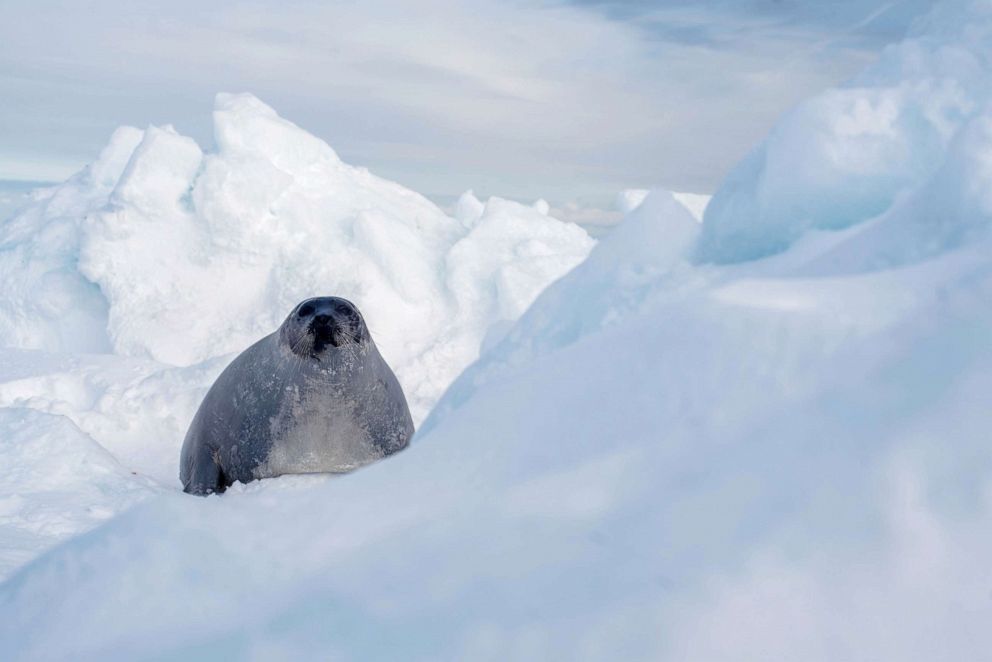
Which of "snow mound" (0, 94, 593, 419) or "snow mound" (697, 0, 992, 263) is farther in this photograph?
"snow mound" (0, 94, 593, 419)

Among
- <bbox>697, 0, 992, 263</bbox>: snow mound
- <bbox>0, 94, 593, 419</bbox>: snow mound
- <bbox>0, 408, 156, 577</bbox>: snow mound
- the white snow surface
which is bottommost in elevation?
<bbox>0, 94, 593, 419</bbox>: snow mound

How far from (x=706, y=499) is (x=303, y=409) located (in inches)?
177

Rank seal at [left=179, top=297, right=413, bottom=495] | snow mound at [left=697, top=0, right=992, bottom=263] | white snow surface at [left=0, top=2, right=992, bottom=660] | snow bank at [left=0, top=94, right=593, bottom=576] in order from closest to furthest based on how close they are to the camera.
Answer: white snow surface at [left=0, top=2, right=992, bottom=660] → snow mound at [left=697, top=0, right=992, bottom=263] → seal at [left=179, top=297, right=413, bottom=495] → snow bank at [left=0, top=94, right=593, bottom=576]

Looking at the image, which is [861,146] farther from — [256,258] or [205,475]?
[256,258]

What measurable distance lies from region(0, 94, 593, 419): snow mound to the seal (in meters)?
4.92

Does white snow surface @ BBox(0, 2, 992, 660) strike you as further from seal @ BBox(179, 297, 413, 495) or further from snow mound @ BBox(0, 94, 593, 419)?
snow mound @ BBox(0, 94, 593, 419)

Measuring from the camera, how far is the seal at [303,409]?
570cm

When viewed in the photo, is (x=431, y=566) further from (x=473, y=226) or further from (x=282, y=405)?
(x=473, y=226)

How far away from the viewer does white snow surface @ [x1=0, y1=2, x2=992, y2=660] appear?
1.33 metres

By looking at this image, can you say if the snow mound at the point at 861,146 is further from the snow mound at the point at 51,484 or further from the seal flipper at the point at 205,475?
the seal flipper at the point at 205,475

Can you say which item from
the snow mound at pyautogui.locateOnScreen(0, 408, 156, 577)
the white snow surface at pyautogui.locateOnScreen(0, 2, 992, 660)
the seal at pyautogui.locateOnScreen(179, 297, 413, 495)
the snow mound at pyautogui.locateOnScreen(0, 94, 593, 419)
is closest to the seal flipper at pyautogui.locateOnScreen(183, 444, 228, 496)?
the seal at pyautogui.locateOnScreen(179, 297, 413, 495)

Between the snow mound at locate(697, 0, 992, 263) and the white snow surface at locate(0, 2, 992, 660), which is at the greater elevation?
the snow mound at locate(697, 0, 992, 263)

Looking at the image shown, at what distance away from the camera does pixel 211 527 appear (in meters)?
1.85

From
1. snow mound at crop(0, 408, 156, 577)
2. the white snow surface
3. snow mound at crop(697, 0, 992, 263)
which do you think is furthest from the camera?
snow mound at crop(0, 408, 156, 577)
